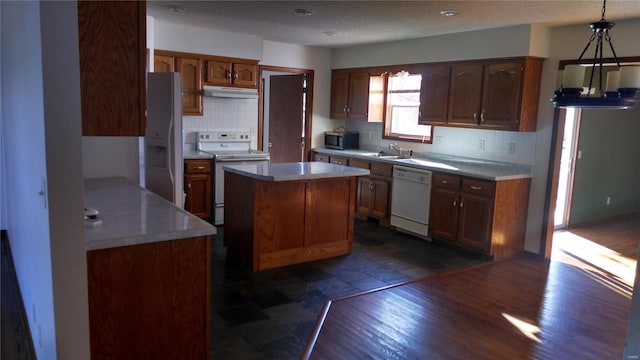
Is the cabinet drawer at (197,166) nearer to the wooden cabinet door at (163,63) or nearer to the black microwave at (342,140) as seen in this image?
the wooden cabinet door at (163,63)

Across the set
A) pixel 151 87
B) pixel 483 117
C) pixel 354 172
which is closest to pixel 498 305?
pixel 354 172

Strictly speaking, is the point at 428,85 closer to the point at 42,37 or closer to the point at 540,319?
the point at 540,319

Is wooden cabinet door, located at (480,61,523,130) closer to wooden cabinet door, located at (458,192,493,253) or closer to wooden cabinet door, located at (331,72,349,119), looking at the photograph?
wooden cabinet door, located at (458,192,493,253)

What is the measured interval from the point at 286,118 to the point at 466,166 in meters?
2.81

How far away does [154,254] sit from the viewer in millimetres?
2164

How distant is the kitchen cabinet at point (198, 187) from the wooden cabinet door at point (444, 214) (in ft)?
8.35

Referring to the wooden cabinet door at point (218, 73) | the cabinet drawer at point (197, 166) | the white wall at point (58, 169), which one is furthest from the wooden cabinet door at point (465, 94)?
the white wall at point (58, 169)

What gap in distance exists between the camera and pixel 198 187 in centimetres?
551

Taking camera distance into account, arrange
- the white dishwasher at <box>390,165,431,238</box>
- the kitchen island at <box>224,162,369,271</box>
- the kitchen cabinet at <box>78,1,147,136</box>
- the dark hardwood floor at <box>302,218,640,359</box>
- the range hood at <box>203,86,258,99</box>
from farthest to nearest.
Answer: the range hood at <box>203,86,258,99</box>, the white dishwasher at <box>390,165,431,238</box>, the kitchen island at <box>224,162,369,271</box>, the dark hardwood floor at <box>302,218,640,359</box>, the kitchen cabinet at <box>78,1,147,136</box>

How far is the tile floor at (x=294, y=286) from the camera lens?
2.93 metres

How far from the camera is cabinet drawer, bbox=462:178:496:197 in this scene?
4641mm

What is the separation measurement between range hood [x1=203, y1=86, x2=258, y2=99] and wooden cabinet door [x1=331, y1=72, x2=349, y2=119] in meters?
1.41

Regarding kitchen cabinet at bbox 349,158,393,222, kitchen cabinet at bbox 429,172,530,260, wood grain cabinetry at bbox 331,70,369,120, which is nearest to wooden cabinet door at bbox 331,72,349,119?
wood grain cabinetry at bbox 331,70,369,120

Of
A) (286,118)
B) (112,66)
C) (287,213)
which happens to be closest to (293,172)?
(287,213)
